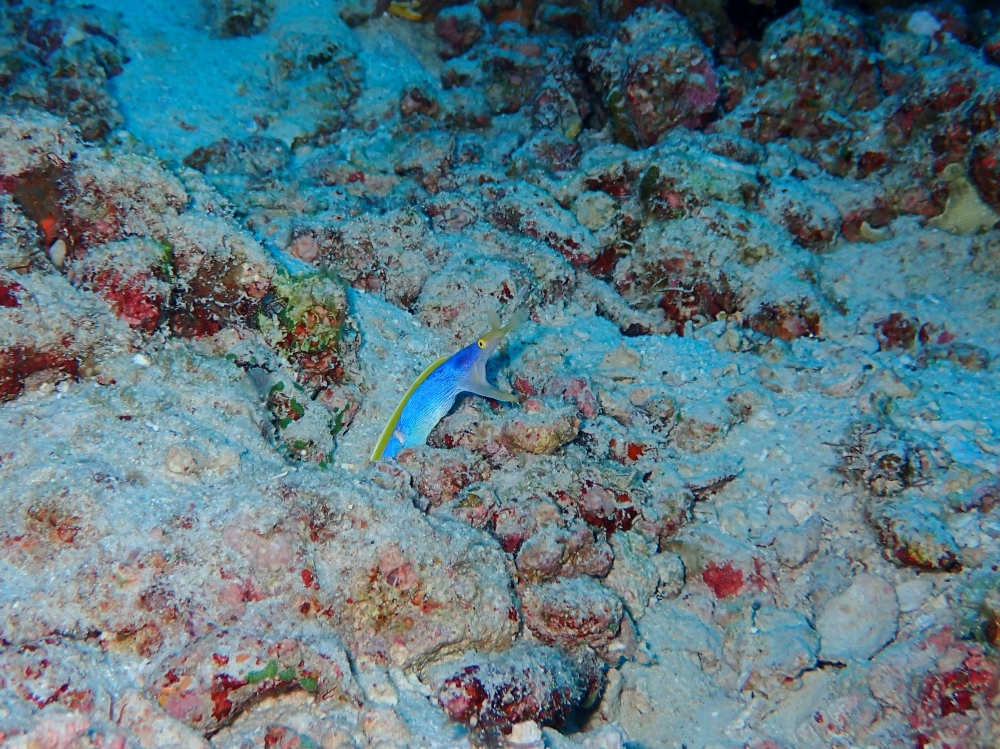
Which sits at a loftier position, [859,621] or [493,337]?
[493,337]

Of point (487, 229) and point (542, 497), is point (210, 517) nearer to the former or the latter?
point (542, 497)

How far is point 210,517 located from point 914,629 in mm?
3430

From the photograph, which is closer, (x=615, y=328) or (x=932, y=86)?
(x=615, y=328)

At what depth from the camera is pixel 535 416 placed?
334cm

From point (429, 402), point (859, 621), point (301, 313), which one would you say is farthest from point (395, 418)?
point (859, 621)

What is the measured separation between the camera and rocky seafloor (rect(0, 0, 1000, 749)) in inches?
88.5

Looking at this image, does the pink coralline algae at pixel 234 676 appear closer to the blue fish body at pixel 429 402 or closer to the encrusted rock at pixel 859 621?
the blue fish body at pixel 429 402

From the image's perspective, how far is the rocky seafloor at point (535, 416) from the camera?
7.38ft

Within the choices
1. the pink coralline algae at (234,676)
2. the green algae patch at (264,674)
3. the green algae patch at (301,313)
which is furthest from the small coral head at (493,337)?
the green algae patch at (264,674)

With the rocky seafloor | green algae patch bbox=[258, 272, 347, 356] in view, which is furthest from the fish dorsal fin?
green algae patch bbox=[258, 272, 347, 356]

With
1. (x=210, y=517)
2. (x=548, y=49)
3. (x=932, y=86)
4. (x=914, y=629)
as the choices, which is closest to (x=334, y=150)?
(x=548, y=49)

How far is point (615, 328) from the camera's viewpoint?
15.9ft

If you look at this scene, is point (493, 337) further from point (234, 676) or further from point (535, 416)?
point (234, 676)

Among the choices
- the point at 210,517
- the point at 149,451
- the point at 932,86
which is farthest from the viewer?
the point at 932,86
